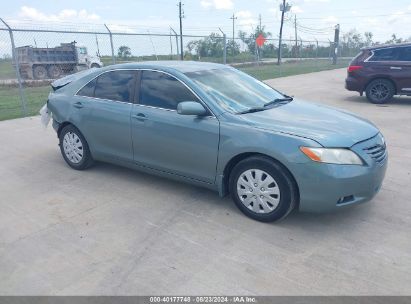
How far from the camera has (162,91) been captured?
171 inches

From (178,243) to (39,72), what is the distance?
23327 millimetres

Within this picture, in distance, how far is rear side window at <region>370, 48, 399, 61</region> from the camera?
10.2 metres

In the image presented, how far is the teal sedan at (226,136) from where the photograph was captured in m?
3.44

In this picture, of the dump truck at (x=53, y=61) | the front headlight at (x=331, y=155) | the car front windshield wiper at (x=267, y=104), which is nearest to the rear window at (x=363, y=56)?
the car front windshield wiper at (x=267, y=104)

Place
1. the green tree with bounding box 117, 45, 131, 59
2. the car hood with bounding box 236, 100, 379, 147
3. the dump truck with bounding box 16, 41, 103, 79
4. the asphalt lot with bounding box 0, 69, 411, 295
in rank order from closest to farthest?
the asphalt lot with bounding box 0, 69, 411, 295, the car hood with bounding box 236, 100, 379, 147, the green tree with bounding box 117, 45, 131, 59, the dump truck with bounding box 16, 41, 103, 79

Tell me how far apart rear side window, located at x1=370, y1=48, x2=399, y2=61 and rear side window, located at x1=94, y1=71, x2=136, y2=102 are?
8.23 m

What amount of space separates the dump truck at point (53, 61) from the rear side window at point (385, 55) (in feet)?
52.0

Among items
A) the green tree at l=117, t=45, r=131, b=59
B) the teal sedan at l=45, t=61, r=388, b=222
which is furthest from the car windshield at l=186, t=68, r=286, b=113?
the green tree at l=117, t=45, r=131, b=59

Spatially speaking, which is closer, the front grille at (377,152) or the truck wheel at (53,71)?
the front grille at (377,152)

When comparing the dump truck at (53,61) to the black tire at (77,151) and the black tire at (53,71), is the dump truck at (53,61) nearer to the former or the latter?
the black tire at (53,71)

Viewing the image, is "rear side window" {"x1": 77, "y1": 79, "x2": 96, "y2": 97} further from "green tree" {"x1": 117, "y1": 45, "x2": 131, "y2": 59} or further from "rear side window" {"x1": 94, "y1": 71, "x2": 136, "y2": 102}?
"green tree" {"x1": 117, "y1": 45, "x2": 131, "y2": 59}

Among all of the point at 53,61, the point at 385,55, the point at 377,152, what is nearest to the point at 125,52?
the point at 385,55

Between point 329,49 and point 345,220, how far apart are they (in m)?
40.3

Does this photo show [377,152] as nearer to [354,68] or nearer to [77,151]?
[77,151]
